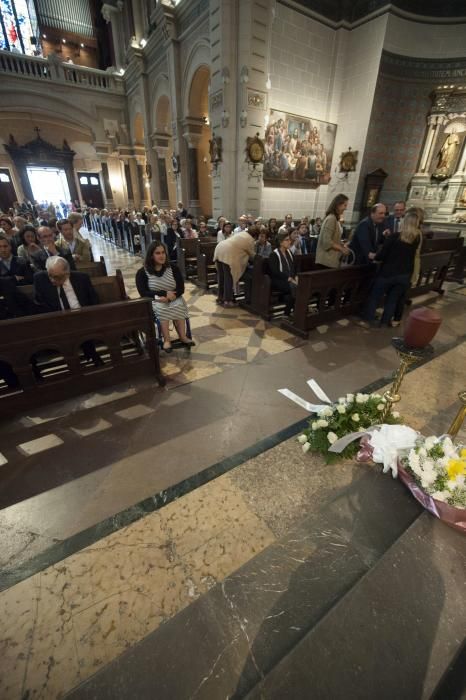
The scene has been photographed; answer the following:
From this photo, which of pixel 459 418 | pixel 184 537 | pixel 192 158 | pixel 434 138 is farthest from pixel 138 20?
pixel 184 537

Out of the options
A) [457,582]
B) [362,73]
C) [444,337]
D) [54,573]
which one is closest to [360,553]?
[457,582]

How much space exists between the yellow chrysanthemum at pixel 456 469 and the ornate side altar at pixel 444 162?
12.4m

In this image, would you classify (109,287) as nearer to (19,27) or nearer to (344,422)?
(344,422)

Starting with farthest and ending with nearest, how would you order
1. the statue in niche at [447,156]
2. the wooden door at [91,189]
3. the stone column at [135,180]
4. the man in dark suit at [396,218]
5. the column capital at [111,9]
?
the wooden door at [91,189] → the stone column at [135,180] → the column capital at [111,9] → the statue in niche at [447,156] → the man in dark suit at [396,218]

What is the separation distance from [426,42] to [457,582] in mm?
14919

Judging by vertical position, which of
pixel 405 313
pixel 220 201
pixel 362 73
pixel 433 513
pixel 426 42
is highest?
pixel 426 42

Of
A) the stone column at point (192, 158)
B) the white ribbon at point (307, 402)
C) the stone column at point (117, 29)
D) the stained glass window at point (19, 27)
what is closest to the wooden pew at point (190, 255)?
the white ribbon at point (307, 402)

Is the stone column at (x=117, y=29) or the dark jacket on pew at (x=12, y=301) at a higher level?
the stone column at (x=117, y=29)

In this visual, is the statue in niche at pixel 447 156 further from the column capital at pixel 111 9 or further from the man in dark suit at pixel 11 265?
the column capital at pixel 111 9

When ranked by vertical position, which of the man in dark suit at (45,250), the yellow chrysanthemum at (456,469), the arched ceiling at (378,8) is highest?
the arched ceiling at (378,8)

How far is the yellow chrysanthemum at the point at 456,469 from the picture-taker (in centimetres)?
132

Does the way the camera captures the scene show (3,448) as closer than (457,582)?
No

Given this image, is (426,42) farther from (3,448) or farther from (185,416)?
(3,448)

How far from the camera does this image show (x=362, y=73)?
388 inches
